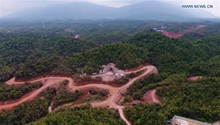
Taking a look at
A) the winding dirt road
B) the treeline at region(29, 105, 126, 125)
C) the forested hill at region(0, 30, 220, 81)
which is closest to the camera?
the treeline at region(29, 105, 126, 125)

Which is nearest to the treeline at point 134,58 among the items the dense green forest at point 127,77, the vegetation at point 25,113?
the dense green forest at point 127,77

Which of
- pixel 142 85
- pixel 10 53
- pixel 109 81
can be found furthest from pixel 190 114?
pixel 10 53

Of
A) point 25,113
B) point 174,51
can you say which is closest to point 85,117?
point 25,113

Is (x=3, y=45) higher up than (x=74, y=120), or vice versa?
(x=3, y=45)

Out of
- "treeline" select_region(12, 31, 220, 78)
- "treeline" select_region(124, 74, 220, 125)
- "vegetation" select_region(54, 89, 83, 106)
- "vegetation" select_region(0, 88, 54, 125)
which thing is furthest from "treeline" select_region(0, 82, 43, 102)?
"treeline" select_region(124, 74, 220, 125)

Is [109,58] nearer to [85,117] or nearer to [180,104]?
[180,104]

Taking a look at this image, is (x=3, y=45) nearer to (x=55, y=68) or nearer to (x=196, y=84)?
(x=55, y=68)

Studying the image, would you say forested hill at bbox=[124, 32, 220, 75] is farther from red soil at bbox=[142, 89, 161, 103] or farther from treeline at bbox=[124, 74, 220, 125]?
red soil at bbox=[142, 89, 161, 103]
